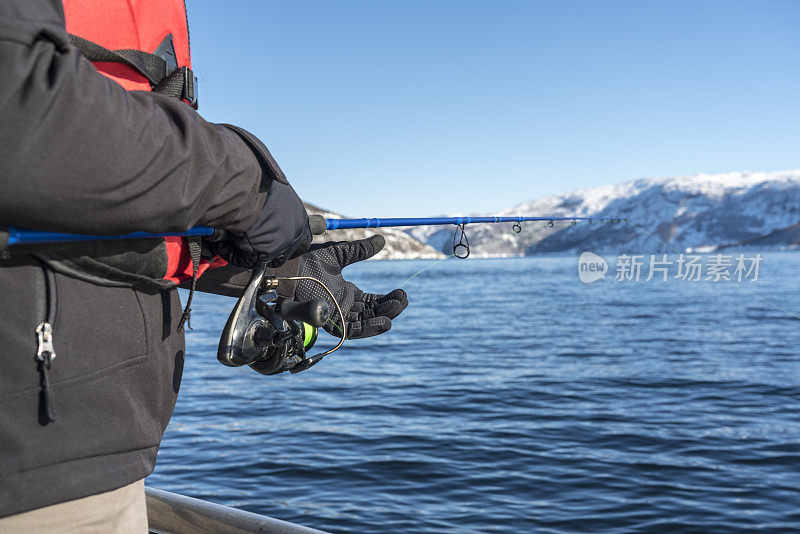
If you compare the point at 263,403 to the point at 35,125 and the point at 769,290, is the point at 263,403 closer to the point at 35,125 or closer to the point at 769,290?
the point at 35,125

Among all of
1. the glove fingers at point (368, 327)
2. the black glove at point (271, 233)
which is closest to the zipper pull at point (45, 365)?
the black glove at point (271, 233)

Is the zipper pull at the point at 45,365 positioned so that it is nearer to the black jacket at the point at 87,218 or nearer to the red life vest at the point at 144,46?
the black jacket at the point at 87,218

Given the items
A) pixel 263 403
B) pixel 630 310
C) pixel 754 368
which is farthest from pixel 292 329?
pixel 630 310

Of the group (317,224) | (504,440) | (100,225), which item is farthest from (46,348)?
(504,440)

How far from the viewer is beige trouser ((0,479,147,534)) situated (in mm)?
1537

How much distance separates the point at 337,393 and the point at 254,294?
14496 mm

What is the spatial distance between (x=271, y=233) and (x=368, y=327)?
3.05ft

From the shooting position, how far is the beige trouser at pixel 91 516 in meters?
1.54

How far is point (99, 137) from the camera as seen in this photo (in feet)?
4.28

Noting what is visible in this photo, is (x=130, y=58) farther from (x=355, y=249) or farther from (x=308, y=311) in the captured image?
(x=355, y=249)

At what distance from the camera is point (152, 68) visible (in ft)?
5.83

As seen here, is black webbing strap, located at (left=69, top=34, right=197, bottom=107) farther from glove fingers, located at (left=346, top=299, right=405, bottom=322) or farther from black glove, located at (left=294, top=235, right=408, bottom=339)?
glove fingers, located at (left=346, top=299, right=405, bottom=322)

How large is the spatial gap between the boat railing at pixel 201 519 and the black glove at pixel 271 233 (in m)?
2.09

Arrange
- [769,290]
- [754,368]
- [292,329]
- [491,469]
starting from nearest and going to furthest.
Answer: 1. [292,329]
2. [491,469]
3. [754,368]
4. [769,290]
